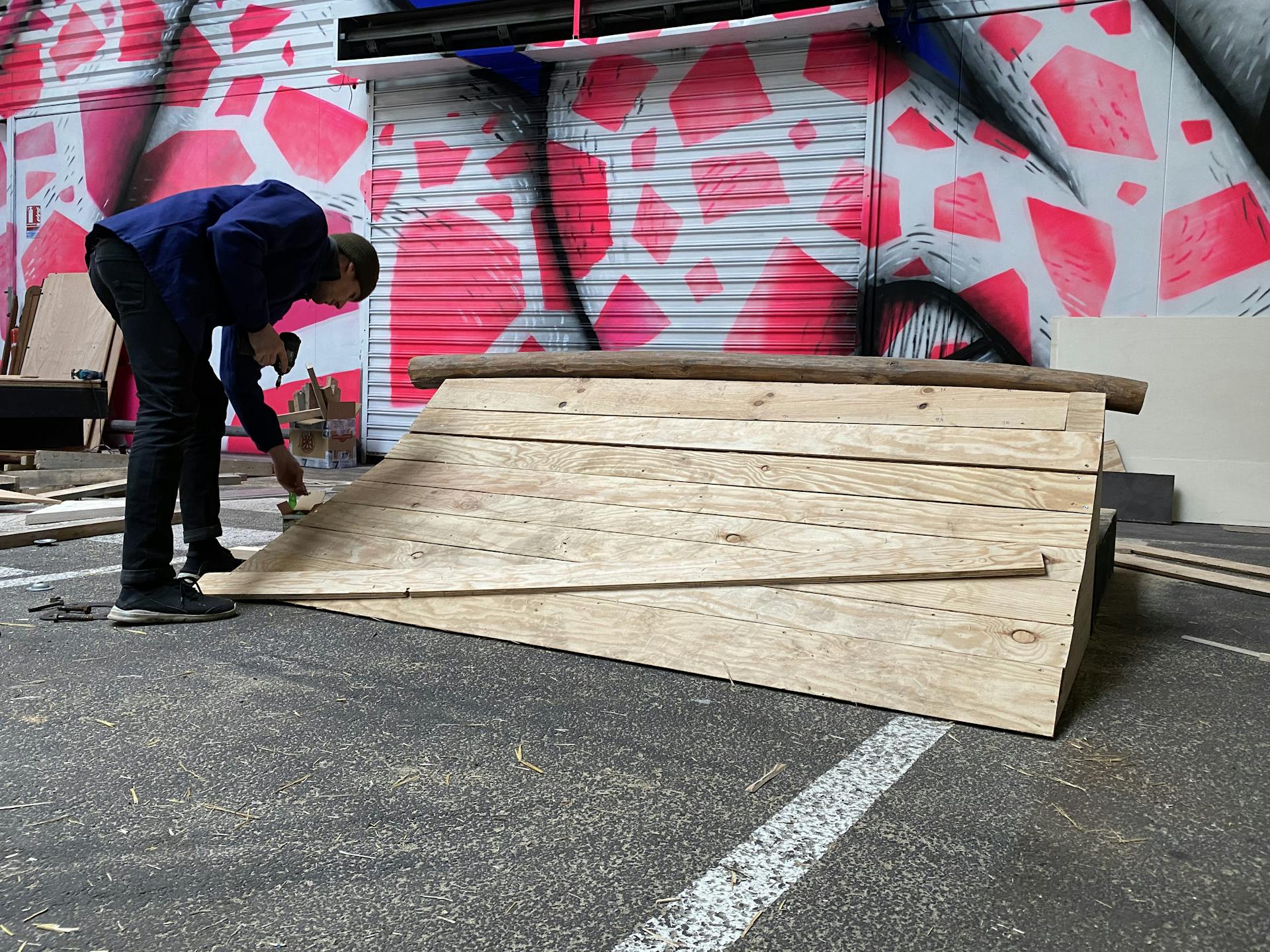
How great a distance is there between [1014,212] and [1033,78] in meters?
0.99

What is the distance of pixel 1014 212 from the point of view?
6895 mm

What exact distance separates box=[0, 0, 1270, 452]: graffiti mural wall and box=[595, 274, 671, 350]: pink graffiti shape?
22mm

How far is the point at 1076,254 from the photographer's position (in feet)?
22.2

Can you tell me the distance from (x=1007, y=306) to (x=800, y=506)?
194 inches

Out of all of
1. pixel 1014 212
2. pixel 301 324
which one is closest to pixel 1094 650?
pixel 1014 212

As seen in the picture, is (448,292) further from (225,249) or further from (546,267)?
(225,249)

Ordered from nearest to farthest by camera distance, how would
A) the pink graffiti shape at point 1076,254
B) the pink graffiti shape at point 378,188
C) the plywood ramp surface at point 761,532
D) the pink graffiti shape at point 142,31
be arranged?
the plywood ramp surface at point 761,532 < the pink graffiti shape at point 1076,254 < the pink graffiti shape at point 378,188 < the pink graffiti shape at point 142,31

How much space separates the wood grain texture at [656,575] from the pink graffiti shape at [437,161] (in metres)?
6.21

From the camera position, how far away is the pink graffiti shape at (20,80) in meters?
11.1

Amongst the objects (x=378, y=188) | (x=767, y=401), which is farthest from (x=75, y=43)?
(x=767, y=401)

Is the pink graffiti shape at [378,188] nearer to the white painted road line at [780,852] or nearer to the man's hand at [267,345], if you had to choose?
the man's hand at [267,345]

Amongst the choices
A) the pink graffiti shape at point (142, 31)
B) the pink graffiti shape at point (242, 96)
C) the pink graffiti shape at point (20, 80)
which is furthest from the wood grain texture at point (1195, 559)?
the pink graffiti shape at point (20, 80)

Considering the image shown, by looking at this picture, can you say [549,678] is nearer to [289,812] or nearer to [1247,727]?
[289,812]

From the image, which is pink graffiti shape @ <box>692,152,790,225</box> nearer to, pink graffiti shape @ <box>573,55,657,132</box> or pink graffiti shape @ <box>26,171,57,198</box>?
pink graffiti shape @ <box>573,55,657,132</box>
